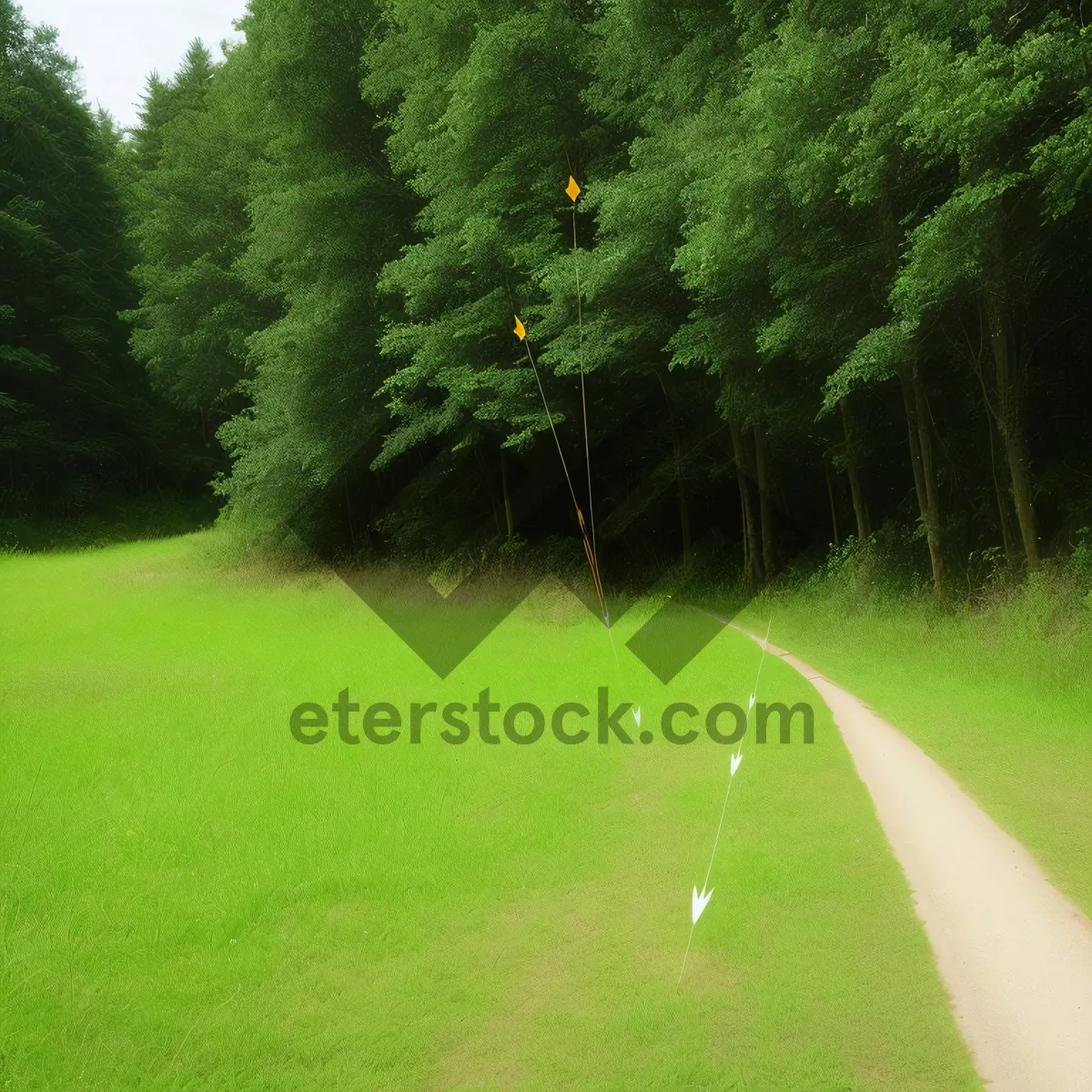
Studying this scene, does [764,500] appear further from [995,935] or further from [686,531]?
[995,935]

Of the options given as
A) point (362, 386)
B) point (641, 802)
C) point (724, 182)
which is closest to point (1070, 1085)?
point (641, 802)

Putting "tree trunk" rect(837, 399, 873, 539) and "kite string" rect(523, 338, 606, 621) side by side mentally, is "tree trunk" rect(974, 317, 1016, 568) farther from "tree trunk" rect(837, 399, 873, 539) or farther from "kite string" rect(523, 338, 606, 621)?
"kite string" rect(523, 338, 606, 621)

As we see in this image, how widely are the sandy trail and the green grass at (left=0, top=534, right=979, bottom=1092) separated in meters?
0.11

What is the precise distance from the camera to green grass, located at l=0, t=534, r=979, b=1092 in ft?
9.92

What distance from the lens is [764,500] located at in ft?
50.4

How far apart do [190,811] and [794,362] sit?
1110cm

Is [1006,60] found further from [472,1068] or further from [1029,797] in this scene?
[472,1068]

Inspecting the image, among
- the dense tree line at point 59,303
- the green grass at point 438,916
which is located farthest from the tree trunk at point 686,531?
the dense tree line at point 59,303

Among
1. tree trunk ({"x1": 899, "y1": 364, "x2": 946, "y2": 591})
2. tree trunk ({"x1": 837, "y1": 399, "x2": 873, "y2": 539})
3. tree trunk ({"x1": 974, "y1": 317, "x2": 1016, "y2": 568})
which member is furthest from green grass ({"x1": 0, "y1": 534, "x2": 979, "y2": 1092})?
tree trunk ({"x1": 837, "y1": 399, "x2": 873, "y2": 539})

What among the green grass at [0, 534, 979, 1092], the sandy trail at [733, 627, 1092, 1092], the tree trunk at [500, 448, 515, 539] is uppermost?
the tree trunk at [500, 448, 515, 539]

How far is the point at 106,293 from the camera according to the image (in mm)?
36781

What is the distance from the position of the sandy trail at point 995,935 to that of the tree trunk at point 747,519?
10.1 meters

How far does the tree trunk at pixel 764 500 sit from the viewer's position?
14.9 m

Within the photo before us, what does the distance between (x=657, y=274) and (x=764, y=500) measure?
425 cm
